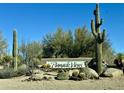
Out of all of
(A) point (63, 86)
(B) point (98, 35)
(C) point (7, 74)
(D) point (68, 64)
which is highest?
(B) point (98, 35)

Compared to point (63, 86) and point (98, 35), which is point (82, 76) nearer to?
point (63, 86)

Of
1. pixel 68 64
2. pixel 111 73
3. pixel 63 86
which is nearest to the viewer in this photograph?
pixel 63 86

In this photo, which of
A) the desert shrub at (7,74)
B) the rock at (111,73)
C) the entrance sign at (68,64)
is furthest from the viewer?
the entrance sign at (68,64)

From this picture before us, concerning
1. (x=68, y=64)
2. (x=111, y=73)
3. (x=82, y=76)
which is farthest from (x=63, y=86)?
→ (x=68, y=64)

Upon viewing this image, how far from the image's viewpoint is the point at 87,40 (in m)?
44.5

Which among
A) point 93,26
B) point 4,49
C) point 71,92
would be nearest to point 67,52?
point 4,49

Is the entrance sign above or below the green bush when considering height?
above

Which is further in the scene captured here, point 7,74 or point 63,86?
point 7,74

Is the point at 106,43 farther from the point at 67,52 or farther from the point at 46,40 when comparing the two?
the point at 46,40

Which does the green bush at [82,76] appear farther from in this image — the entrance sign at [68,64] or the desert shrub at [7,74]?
the entrance sign at [68,64]


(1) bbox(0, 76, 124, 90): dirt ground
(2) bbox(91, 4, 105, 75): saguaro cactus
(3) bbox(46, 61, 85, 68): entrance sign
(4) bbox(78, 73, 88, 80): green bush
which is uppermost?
(2) bbox(91, 4, 105, 75): saguaro cactus

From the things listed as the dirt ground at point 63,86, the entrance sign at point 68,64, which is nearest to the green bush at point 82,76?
the dirt ground at point 63,86

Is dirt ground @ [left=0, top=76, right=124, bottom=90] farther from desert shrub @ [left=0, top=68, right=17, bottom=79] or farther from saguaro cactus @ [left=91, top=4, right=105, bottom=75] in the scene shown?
saguaro cactus @ [left=91, top=4, right=105, bottom=75]

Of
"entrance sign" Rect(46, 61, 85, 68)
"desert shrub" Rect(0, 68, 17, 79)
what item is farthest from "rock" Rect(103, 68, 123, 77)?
"entrance sign" Rect(46, 61, 85, 68)
